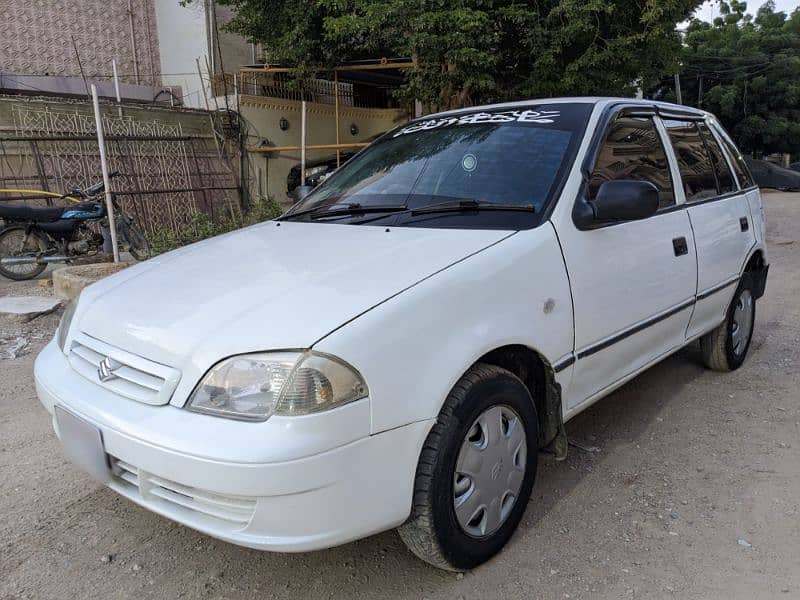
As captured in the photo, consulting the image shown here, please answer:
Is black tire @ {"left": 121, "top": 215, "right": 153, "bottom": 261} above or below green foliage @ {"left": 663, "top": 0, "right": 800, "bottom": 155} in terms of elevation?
below

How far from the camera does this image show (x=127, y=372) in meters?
2.01

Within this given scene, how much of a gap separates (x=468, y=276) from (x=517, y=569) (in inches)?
43.2

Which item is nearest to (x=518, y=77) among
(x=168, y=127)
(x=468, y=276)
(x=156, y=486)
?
(x=168, y=127)

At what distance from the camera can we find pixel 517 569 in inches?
89.7

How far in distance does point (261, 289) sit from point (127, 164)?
28.4 ft

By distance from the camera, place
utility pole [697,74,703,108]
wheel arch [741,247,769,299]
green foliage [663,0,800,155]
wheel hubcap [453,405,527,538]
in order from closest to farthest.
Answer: wheel hubcap [453,405,527,538], wheel arch [741,247,769,299], green foliage [663,0,800,155], utility pole [697,74,703,108]

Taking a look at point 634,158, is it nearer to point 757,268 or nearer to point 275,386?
point 757,268

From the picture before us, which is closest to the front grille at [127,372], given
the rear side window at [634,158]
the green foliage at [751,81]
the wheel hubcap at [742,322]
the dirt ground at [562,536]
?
the dirt ground at [562,536]

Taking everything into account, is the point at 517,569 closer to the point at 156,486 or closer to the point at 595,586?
the point at 595,586

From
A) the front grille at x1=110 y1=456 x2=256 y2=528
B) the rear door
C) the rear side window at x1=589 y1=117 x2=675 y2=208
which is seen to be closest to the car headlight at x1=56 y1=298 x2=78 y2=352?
the front grille at x1=110 y1=456 x2=256 y2=528

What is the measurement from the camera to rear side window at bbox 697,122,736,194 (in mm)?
3904

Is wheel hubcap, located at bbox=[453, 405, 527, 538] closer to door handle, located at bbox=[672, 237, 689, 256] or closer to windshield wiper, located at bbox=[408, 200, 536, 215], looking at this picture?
windshield wiper, located at bbox=[408, 200, 536, 215]

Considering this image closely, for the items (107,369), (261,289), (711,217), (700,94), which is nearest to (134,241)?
(107,369)

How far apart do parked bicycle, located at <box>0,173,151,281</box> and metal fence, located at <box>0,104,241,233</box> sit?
94cm
